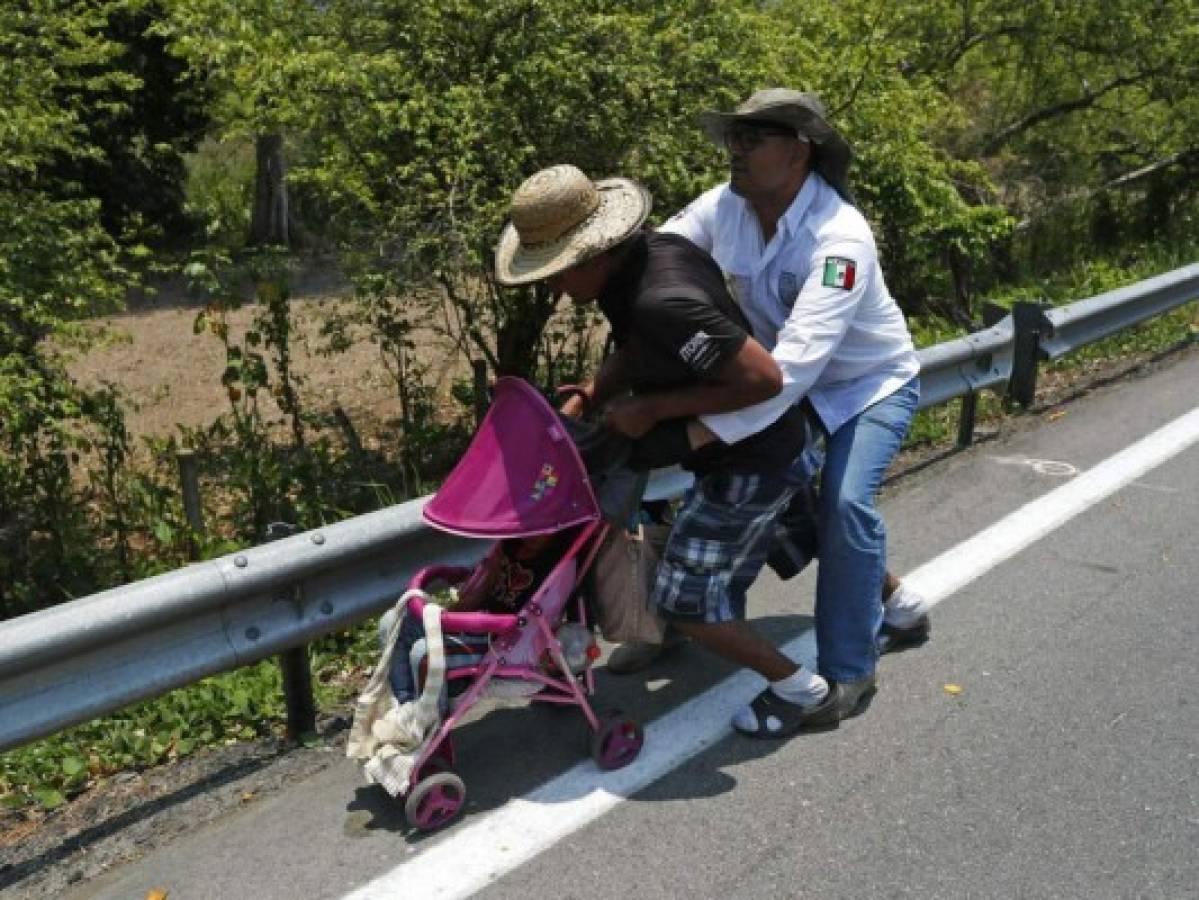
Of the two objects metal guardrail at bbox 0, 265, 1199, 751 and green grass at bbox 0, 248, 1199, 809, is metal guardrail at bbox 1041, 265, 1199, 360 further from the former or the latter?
green grass at bbox 0, 248, 1199, 809

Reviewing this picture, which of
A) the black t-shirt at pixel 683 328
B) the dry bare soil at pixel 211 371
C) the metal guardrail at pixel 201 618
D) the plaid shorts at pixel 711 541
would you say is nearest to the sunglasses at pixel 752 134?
the black t-shirt at pixel 683 328

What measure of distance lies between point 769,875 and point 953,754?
2.65 feet

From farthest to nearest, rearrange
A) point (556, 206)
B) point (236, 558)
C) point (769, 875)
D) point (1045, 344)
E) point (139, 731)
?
point (1045, 344), point (139, 731), point (236, 558), point (556, 206), point (769, 875)

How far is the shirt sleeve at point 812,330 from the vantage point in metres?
3.45

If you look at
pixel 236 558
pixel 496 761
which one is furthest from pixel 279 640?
pixel 496 761

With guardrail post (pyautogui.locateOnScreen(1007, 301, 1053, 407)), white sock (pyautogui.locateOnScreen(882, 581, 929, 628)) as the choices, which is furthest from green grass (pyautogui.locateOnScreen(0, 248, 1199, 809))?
guardrail post (pyautogui.locateOnScreen(1007, 301, 1053, 407))

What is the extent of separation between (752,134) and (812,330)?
0.60 metres

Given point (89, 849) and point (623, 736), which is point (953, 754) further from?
point (89, 849)

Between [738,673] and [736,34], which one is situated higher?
[736,34]

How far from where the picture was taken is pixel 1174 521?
17.4 feet

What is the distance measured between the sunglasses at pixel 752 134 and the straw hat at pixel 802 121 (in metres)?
0.02

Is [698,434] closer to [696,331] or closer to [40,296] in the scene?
[696,331]

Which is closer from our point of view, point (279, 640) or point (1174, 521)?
point (279, 640)

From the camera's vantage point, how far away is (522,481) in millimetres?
3406
